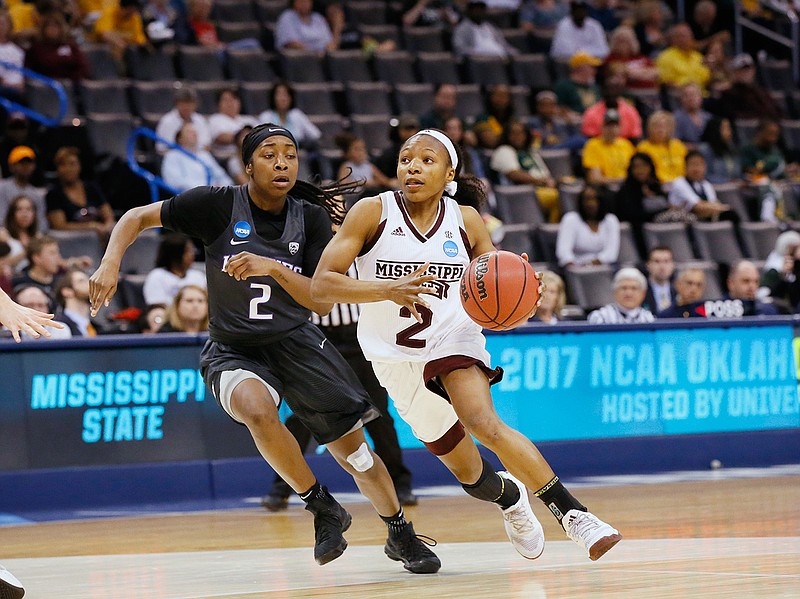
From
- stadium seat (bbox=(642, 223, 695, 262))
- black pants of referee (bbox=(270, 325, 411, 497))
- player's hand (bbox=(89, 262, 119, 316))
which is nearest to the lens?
player's hand (bbox=(89, 262, 119, 316))

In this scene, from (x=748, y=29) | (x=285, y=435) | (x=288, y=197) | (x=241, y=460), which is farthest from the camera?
(x=748, y=29)

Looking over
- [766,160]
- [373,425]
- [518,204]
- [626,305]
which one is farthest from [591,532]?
[766,160]

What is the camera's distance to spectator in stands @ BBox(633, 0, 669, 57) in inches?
745

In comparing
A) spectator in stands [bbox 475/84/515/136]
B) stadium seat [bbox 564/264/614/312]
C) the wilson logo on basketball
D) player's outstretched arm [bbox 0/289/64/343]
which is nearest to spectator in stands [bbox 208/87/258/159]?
spectator in stands [bbox 475/84/515/136]

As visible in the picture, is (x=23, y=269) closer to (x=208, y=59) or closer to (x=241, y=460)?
(x=241, y=460)

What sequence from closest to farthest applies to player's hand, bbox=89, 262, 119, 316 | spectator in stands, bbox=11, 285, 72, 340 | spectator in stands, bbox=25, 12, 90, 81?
player's hand, bbox=89, 262, 119, 316, spectator in stands, bbox=11, 285, 72, 340, spectator in stands, bbox=25, 12, 90, 81

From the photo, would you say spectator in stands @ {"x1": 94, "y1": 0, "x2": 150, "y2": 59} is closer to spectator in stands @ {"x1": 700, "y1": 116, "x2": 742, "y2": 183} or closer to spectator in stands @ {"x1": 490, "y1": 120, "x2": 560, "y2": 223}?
spectator in stands @ {"x1": 490, "y1": 120, "x2": 560, "y2": 223}

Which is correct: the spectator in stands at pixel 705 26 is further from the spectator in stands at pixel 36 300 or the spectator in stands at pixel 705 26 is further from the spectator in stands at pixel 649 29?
the spectator in stands at pixel 36 300

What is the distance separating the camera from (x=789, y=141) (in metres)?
18.0

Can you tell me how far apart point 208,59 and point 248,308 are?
29.9 feet

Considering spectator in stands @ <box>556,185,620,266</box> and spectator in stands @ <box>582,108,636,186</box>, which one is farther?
spectator in stands @ <box>582,108,636,186</box>

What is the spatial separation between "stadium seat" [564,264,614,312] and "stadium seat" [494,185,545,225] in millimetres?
1176

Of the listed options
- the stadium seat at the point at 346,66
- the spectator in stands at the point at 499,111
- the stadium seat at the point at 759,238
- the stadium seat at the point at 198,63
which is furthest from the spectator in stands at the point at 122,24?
the stadium seat at the point at 759,238

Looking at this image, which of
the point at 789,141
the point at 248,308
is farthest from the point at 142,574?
the point at 789,141
